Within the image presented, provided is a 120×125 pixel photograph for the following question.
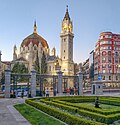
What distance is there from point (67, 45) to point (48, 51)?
17.1 meters

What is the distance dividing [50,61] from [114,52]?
31873mm

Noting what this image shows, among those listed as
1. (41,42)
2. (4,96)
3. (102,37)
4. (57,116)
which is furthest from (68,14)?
(57,116)

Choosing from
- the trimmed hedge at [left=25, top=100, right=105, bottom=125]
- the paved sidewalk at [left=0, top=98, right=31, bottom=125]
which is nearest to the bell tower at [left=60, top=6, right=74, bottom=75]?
the paved sidewalk at [left=0, top=98, right=31, bottom=125]

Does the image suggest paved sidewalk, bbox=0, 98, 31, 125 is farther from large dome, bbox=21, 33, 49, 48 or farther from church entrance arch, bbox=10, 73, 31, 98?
large dome, bbox=21, 33, 49, 48

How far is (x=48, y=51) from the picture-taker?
395ft

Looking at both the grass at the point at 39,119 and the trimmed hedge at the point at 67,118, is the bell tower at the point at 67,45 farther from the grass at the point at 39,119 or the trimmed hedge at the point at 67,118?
the grass at the point at 39,119

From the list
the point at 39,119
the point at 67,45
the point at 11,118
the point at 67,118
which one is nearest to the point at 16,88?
the point at 11,118

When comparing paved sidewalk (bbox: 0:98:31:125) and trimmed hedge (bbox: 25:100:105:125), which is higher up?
trimmed hedge (bbox: 25:100:105:125)

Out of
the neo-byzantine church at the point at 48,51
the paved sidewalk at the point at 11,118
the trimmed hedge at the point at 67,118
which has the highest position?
the neo-byzantine church at the point at 48,51

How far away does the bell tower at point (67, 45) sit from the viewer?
343 ft

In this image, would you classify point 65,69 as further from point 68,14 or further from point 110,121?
point 110,121

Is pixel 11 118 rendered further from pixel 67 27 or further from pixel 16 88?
pixel 67 27

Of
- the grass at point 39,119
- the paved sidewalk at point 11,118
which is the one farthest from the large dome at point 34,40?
the grass at point 39,119

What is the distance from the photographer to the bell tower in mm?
104562
